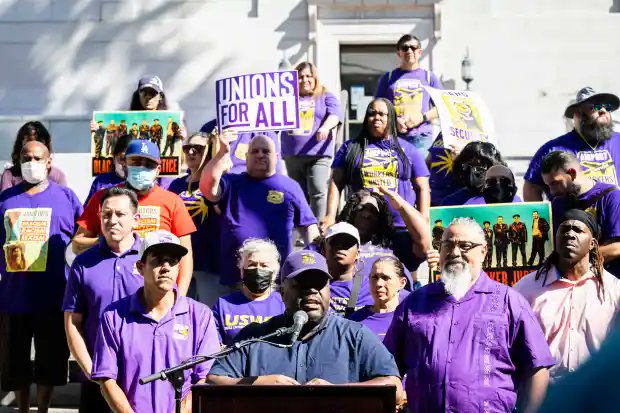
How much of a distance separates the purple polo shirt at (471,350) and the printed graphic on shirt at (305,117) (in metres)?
4.99

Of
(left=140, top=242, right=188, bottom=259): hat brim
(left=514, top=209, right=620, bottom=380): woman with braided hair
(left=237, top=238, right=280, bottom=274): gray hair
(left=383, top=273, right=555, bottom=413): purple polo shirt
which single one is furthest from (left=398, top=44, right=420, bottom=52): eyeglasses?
(left=383, top=273, right=555, bottom=413): purple polo shirt

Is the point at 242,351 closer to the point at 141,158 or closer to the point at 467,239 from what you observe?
the point at 467,239

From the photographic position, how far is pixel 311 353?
5402 mm

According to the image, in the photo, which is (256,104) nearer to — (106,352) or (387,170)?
(387,170)

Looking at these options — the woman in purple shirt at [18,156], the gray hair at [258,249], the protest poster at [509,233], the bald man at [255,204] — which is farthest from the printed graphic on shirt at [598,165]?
the woman in purple shirt at [18,156]

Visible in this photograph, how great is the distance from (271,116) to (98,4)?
6.89 metres

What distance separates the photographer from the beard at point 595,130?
8852 mm

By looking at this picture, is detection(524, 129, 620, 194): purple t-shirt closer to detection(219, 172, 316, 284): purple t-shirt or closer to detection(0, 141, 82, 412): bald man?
detection(219, 172, 316, 284): purple t-shirt

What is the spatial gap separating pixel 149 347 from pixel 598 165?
3.96 meters

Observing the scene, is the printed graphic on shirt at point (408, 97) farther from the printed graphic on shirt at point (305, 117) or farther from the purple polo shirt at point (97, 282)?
the purple polo shirt at point (97, 282)

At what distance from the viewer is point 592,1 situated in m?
15.2

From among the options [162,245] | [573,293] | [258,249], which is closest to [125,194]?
[258,249]

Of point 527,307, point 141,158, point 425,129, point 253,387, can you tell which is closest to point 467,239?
point 527,307

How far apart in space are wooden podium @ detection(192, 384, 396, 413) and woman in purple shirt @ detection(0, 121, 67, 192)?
4893mm
